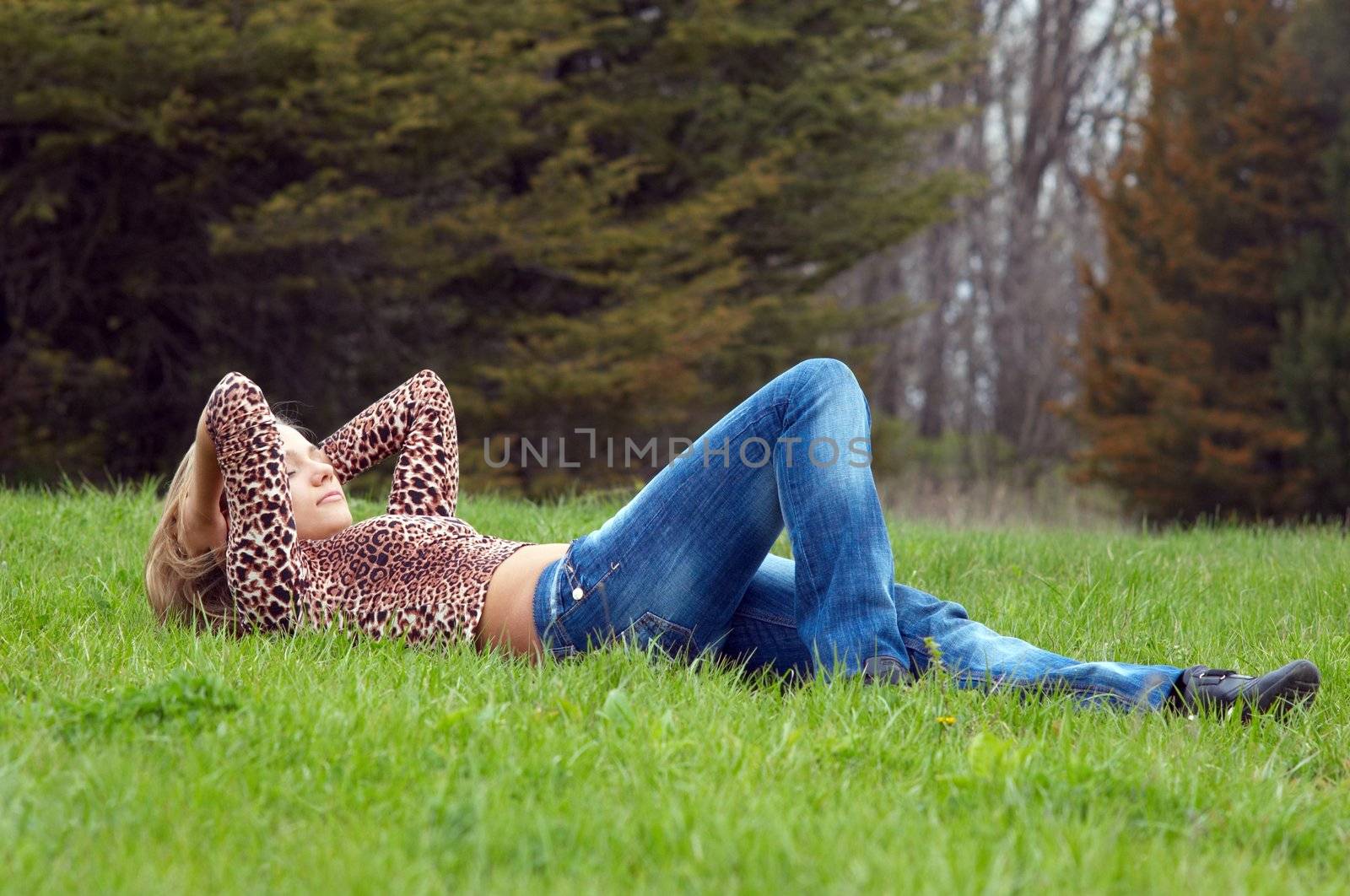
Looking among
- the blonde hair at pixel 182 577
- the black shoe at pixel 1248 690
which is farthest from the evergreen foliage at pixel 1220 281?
the blonde hair at pixel 182 577

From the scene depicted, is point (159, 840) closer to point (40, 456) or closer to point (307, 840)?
point (307, 840)

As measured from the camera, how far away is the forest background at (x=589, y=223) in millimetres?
9695

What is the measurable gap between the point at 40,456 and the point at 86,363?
36.7 inches

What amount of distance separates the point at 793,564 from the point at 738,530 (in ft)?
0.75

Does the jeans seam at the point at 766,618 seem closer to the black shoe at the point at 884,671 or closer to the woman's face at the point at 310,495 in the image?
the black shoe at the point at 884,671

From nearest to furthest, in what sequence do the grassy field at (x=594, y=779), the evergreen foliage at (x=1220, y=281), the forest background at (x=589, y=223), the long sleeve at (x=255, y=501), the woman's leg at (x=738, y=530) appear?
the grassy field at (x=594, y=779) → the woman's leg at (x=738, y=530) → the long sleeve at (x=255, y=501) → the forest background at (x=589, y=223) → the evergreen foliage at (x=1220, y=281)

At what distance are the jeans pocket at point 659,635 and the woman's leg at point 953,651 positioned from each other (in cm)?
12

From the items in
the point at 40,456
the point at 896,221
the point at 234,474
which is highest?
the point at 896,221

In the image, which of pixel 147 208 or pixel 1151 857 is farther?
pixel 147 208

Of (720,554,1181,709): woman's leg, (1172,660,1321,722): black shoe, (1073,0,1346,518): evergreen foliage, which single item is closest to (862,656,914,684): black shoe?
(720,554,1181,709): woman's leg

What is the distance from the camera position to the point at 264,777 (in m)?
2.08

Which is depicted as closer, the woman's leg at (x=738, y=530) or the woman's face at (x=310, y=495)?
the woman's leg at (x=738, y=530)

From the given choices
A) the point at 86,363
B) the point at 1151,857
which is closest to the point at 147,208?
the point at 86,363

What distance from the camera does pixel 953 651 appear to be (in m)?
2.86
